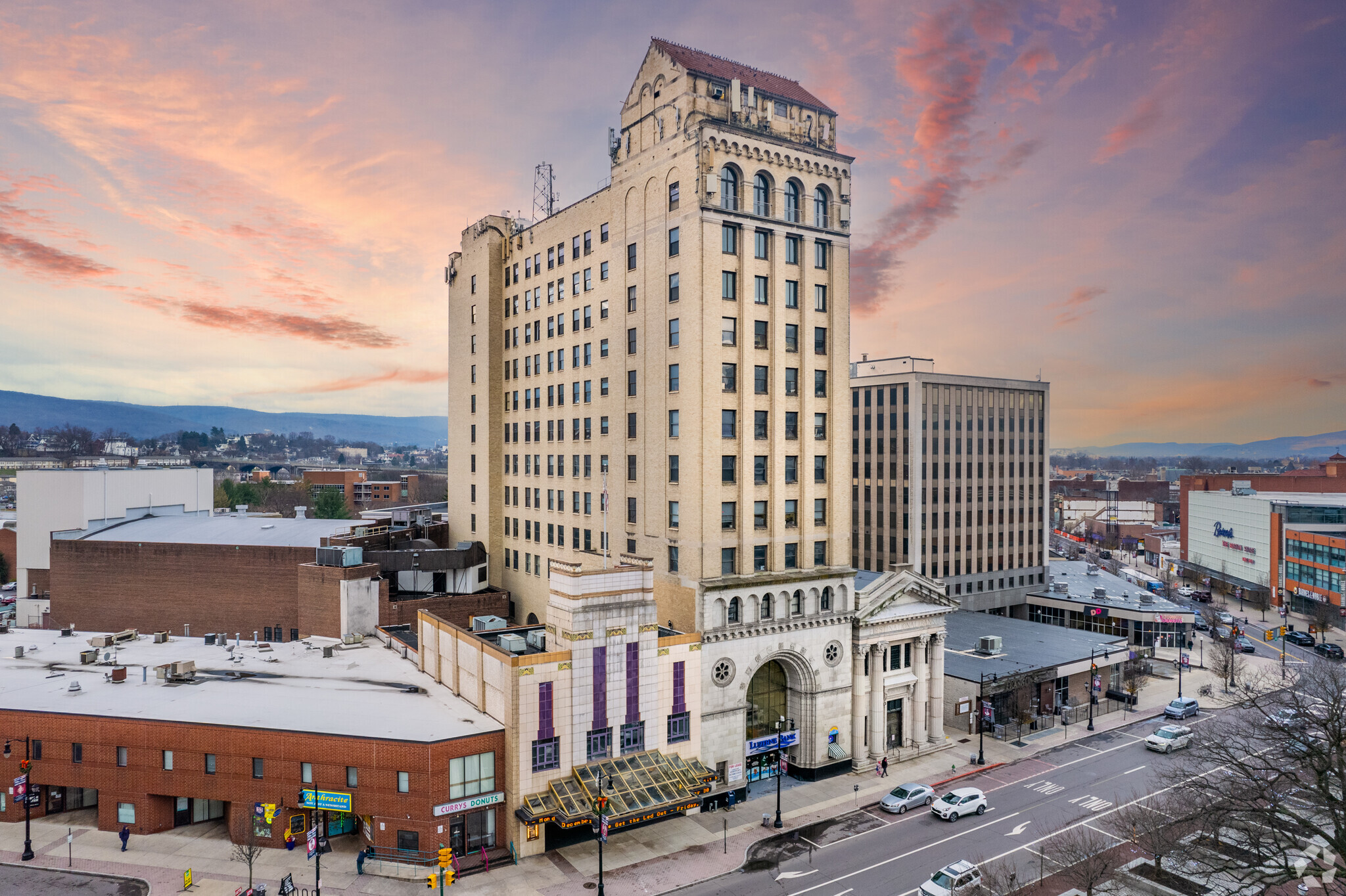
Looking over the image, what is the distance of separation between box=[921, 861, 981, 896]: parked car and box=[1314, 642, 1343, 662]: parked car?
66.1 meters

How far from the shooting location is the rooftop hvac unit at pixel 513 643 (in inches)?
1794

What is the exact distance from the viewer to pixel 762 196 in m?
53.7

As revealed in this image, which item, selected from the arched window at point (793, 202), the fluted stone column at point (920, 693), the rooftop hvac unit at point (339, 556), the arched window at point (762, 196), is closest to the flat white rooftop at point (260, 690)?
the rooftop hvac unit at point (339, 556)

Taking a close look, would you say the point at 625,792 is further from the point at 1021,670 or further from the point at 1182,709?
the point at 1182,709

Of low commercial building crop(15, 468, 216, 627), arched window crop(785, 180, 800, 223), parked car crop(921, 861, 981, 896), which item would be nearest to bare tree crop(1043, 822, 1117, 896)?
parked car crop(921, 861, 981, 896)

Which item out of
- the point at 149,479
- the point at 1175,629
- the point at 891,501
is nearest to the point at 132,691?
the point at 149,479

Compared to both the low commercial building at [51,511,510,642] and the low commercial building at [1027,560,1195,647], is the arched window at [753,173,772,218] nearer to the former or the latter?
the low commercial building at [51,511,510,642]

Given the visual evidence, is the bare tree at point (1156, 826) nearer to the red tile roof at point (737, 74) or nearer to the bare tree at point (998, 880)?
the bare tree at point (998, 880)

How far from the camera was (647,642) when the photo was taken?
147 ft

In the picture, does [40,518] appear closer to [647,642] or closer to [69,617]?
[69,617]

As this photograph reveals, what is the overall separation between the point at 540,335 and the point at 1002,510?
205ft

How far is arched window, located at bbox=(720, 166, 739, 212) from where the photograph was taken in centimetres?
5153

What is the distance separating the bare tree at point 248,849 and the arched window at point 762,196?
47356mm

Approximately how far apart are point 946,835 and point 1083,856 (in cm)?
868
